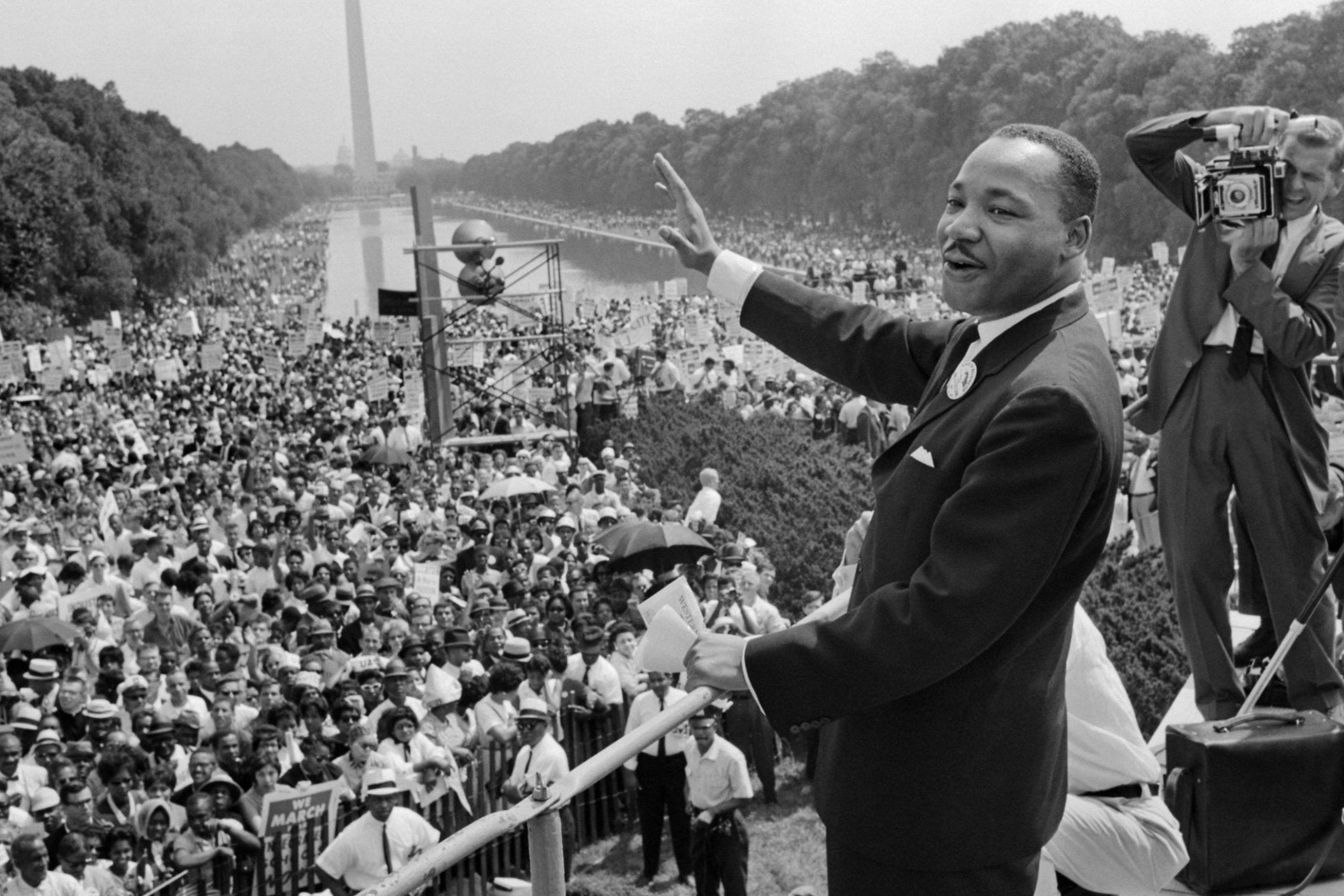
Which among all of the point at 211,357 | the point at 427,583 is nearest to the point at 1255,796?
the point at 427,583

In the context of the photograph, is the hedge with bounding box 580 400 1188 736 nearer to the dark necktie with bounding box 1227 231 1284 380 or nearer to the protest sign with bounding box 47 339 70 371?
the dark necktie with bounding box 1227 231 1284 380

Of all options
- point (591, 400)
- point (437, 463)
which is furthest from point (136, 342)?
point (437, 463)

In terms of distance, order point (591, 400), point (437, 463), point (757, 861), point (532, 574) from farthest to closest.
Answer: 1. point (591, 400)
2. point (437, 463)
3. point (532, 574)
4. point (757, 861)

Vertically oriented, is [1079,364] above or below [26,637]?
above

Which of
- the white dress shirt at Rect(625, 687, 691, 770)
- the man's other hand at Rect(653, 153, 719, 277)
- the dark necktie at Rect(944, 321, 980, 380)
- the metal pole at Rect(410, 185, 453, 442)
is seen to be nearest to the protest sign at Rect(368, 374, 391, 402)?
the metal pole at Rect(410, 185, 453, 442)

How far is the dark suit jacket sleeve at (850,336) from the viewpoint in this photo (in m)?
2.98

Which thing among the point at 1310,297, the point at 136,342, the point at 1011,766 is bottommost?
the point at 136,342

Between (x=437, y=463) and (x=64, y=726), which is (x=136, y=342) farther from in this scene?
(x=64, y=726)

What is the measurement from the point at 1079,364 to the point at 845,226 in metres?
92.2

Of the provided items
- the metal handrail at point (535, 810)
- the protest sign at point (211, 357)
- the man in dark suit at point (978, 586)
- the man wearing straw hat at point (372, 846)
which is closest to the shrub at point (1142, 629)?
the man wearing straw hat at point (372, 846)

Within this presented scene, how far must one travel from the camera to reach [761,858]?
980 centimetres

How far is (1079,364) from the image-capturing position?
2486mm

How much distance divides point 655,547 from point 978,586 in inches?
427

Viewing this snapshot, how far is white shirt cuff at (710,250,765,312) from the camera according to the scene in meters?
3.03
